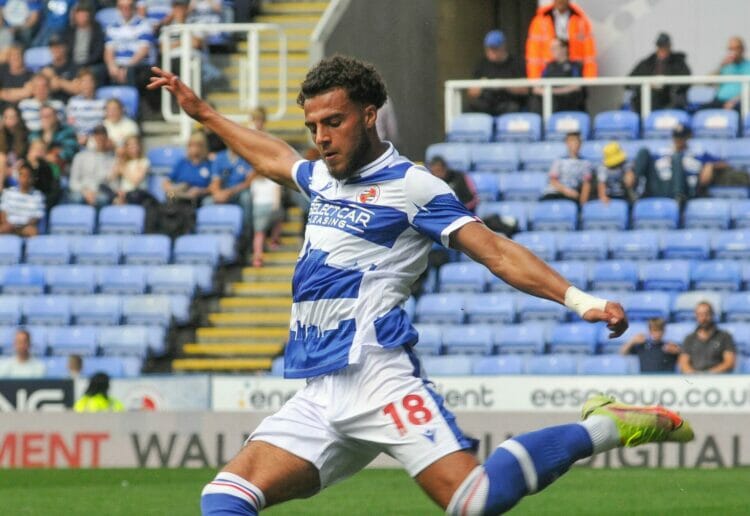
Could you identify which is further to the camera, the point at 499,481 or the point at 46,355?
the point at 46,355

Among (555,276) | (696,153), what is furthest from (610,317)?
(696,153)

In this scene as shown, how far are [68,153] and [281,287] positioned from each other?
3031mm

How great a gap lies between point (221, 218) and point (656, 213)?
476 cm

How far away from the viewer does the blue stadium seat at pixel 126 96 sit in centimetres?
2133

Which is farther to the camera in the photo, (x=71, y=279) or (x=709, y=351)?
(x=71, y=279)

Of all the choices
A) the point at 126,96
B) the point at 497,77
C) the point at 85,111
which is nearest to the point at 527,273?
the point at 497,77

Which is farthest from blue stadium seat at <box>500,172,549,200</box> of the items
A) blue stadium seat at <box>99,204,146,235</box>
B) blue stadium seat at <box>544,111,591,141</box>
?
blue stadium seat at <box>99,204,146,235</box>

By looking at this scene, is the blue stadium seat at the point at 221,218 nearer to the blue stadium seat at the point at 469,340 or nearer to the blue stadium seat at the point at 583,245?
the blue stadium seat at the point at 469,340

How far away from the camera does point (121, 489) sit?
13.5 metres

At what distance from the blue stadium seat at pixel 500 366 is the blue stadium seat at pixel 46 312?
477 cm

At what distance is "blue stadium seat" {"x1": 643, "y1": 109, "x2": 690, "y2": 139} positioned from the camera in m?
19.5

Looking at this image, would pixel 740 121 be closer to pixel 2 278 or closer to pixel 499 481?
pixel 2 278

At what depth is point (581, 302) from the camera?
5902 millimetres

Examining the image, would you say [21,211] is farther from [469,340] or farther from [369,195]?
[369,195]
